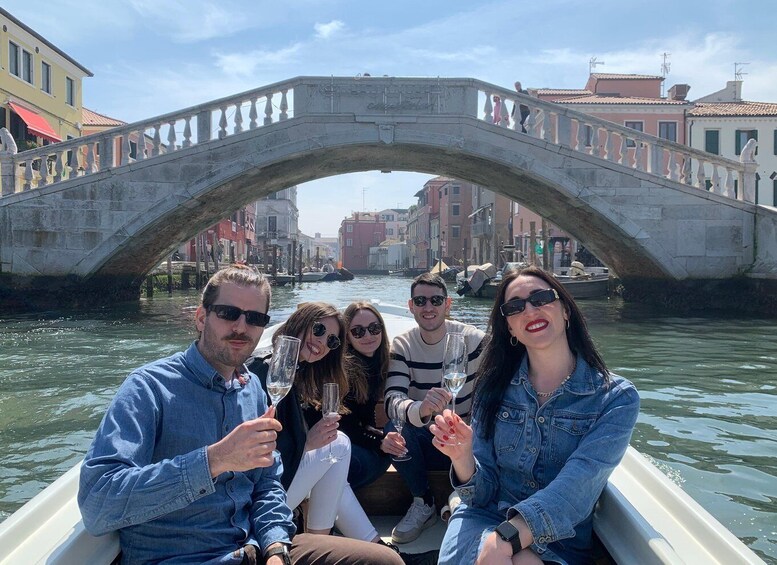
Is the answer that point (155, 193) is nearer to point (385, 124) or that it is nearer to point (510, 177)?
point (385, 124)

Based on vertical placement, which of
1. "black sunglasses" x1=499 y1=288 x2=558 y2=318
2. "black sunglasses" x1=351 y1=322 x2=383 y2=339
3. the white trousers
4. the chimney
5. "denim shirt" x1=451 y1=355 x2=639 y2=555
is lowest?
the white trousers

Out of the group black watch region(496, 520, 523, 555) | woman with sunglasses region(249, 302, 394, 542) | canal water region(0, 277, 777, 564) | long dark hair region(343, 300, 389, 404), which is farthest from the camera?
canal water region(0, 277, 777, 564)

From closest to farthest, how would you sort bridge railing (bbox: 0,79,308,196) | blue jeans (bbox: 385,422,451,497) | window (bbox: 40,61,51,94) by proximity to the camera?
blue jeans (bbox: 385,422,451,497), bridge railing (bbox: 0,79,308,196), window (bbox: 40,61,51,94)

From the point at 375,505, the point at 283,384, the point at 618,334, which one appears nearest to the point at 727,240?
the point at 618,334

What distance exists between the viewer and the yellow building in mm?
14148

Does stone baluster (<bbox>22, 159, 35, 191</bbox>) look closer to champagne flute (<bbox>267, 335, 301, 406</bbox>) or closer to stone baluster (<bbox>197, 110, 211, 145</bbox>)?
stone baluster (<bbox>197, 110, 211, 145</bbox>)

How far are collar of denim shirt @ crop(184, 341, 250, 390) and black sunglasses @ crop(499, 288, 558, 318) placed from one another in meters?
0.65

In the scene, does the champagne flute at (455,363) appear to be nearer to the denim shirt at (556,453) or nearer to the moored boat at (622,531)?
the denim shirt at (556,453)

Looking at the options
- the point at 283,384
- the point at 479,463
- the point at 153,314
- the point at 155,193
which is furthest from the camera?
the point at 153,314

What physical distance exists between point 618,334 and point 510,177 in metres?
3.57

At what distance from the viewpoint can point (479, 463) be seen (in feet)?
5.09

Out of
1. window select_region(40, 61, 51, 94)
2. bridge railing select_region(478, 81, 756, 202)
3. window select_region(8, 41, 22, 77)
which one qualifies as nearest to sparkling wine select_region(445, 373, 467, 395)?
bridge railing select_region(478, 81, 756, 202)

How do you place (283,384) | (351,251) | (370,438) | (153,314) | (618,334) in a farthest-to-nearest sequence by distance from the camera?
1. (351,251)
2. (153,314)
3. (618,334)
4. (370,438)
5. (283,384)

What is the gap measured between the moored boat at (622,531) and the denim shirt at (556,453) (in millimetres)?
74
